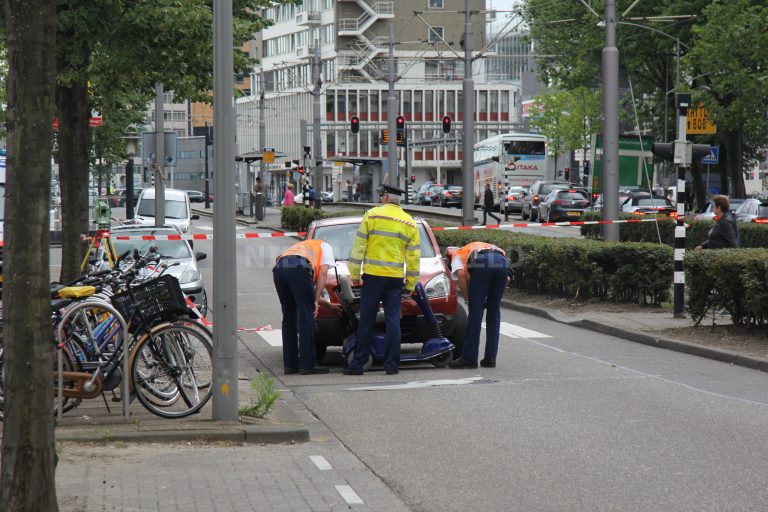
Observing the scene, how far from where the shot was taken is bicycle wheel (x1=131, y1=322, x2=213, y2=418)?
9805mm

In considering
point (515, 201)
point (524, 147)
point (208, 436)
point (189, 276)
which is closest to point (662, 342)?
point (189, 276)

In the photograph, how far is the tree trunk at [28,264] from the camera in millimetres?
5984

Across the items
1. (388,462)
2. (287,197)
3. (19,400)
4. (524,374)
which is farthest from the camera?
(287,197)

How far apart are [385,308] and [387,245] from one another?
24.1 inches

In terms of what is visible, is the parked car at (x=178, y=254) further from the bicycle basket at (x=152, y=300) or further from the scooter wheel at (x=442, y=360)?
the bicycle basket at (x=152, y=300)

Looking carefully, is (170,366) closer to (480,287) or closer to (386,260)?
(386,260)

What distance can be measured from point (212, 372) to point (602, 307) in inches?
424

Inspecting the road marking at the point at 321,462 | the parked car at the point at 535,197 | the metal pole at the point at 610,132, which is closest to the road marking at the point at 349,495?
the road marking at the point at 321,462

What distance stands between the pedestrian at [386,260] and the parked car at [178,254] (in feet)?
22.8

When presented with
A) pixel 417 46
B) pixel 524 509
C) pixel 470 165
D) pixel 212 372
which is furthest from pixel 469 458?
pixel 417 46

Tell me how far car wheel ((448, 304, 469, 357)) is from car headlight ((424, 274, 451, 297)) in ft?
0.66

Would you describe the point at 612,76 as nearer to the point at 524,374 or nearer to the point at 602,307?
the point at 602,307

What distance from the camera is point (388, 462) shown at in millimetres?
8562

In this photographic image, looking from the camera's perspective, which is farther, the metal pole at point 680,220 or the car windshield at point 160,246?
the car windshield at point 160,246
